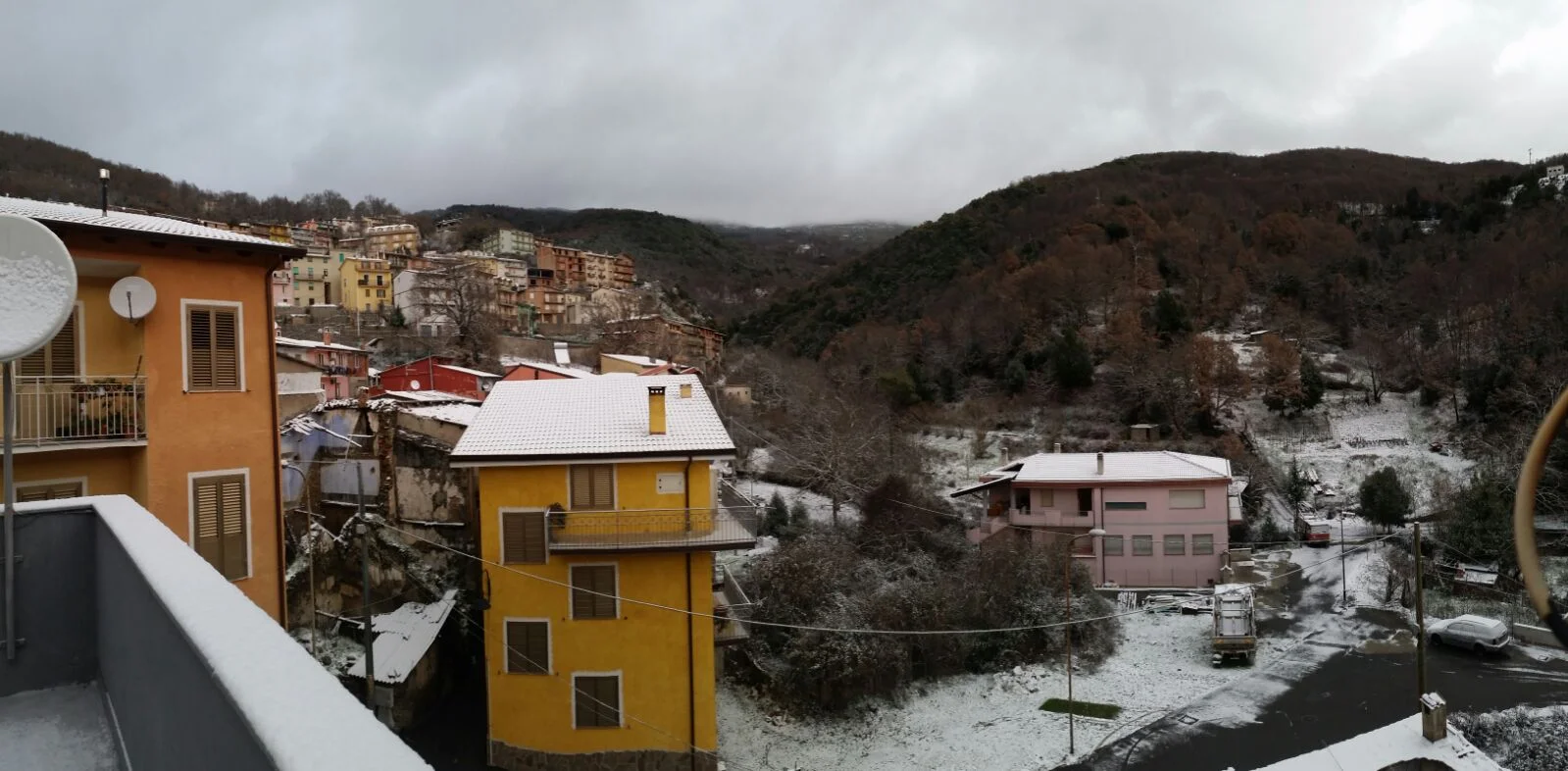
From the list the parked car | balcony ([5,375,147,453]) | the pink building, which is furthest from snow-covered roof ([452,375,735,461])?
the parked car

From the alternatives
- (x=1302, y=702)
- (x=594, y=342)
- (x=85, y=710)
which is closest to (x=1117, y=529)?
(x=1302, y=702)

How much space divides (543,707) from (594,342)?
138 feet

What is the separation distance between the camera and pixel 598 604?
13.7 m

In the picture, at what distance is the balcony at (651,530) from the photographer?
13.4m

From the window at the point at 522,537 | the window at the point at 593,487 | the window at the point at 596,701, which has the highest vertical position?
the window at the point at 593,487

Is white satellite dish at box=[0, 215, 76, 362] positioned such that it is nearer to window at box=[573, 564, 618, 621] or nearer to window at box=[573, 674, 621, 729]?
window at box=[573, 564, 618, 621]

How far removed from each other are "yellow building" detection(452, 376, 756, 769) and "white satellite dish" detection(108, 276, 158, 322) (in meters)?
5.61

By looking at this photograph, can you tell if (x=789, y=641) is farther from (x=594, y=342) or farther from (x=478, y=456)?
(x=594, y=342)

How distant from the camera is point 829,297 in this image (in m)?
73.6

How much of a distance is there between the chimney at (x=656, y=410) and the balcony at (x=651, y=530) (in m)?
1.48

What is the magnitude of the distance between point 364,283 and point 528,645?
62730mm

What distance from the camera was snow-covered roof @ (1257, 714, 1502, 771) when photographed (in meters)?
10.4

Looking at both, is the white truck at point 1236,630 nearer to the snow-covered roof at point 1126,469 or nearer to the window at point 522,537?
the snow-covered roof at point 1126,469

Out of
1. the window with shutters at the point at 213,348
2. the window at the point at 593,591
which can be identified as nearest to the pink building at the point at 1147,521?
the window at the point at 593,591
